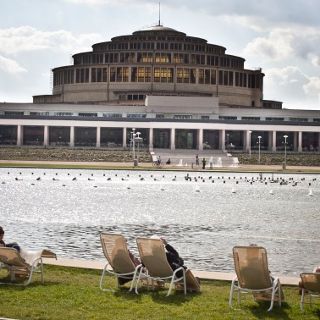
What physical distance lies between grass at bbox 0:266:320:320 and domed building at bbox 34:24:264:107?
135432 mm

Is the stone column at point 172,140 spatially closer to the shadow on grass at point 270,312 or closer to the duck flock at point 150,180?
the duck flock at point 150,180

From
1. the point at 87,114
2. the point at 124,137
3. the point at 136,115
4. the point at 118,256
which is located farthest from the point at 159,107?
the point at 118,256

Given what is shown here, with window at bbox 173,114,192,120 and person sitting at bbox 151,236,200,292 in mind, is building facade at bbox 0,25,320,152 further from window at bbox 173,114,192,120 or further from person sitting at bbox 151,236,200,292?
person sitting at bbox 151,236,200,292

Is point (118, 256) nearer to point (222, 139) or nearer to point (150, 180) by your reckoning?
point (150, 180)

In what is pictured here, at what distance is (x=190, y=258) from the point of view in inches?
946

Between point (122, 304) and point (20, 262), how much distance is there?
9.70ft

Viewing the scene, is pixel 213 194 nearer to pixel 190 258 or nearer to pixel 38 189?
pixel 38 189

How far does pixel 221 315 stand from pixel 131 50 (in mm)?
143741

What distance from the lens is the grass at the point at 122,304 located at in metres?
14.6

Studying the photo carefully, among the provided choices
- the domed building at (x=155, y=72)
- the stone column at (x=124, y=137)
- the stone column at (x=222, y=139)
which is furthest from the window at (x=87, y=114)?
the stone column at (x=222, y=139)

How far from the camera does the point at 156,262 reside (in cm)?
1673

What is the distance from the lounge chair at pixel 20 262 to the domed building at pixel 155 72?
5290 inches

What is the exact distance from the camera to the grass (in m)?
14.6

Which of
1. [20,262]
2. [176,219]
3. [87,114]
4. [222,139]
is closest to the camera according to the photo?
[20,262]
